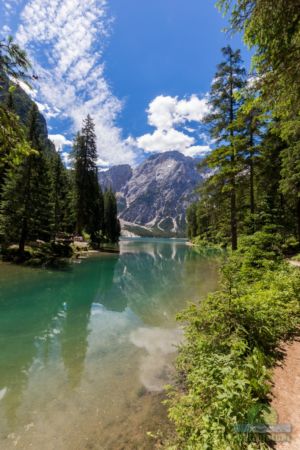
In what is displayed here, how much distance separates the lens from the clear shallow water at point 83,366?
13.1ft

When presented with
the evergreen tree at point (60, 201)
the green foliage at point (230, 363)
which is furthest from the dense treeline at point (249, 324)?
the evergreen tree at point (60, 201)

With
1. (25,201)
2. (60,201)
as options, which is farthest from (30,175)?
(60,201)

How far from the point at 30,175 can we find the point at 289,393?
25.8 meters

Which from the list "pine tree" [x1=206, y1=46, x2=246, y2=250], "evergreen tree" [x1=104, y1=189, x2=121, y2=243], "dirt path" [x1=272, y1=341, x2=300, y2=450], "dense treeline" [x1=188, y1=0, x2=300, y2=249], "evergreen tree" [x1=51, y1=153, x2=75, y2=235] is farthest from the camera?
"evergreen tree" [x1=104, y1=189, x2=121, y2=243]

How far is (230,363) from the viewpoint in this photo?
157 inches

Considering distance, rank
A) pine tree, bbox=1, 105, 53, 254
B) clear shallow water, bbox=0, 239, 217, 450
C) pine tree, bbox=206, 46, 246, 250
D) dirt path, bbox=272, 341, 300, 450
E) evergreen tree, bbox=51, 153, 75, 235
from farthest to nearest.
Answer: evergreen tree, bbox=51, 153, 75, 235, pine tree, bbox=1, 105, 53, 254, pine tree, bbox=206, 46, 246, 250, clear shallow water, bbox=0, 239, 217, 450, dirt path, bbox=272, 341, 300, 450

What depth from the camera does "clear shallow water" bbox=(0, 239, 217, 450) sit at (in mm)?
4008

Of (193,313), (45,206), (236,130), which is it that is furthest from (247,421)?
(45,206)

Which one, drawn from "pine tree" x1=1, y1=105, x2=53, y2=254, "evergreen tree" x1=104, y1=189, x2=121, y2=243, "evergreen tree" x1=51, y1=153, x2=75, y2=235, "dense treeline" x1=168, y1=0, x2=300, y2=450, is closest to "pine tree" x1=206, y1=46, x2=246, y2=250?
"dense treeline" x1=168, y1=0, x2=300, y2=450

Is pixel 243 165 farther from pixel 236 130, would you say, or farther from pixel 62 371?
pixel 62 371

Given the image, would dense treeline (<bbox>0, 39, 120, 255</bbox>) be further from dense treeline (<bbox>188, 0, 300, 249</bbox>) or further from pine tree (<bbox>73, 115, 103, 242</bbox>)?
dense treeline (<bbox>188, 0, 300, 249</bbox>)

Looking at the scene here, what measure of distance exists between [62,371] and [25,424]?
67.6 inches

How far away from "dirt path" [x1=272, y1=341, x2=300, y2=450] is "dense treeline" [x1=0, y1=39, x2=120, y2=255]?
16.0ft

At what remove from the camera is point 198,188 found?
53.1ft
